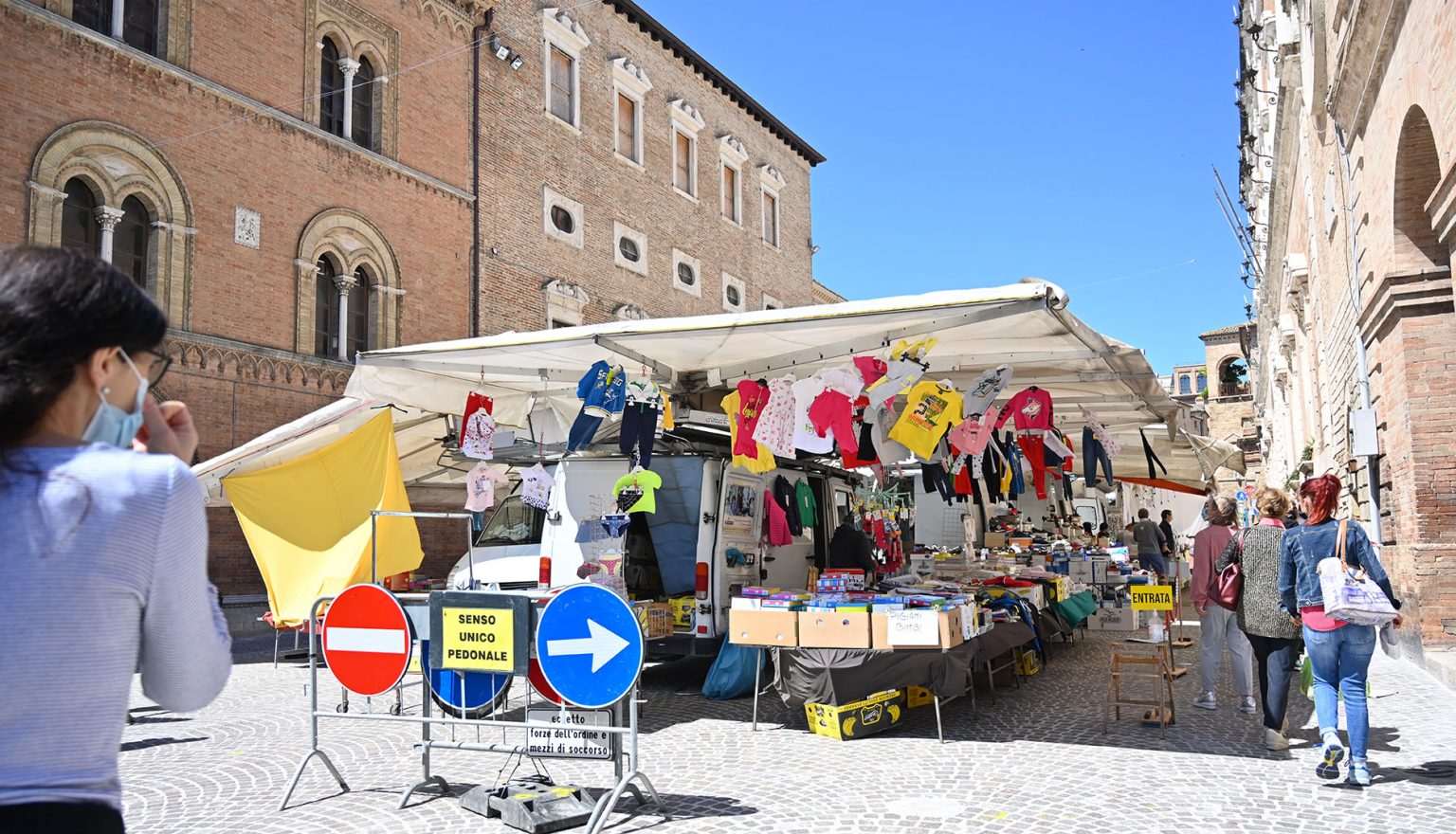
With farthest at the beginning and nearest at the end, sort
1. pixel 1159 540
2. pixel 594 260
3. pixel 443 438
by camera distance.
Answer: pixel 594 260, pixel 1159 540, pixel 443 438

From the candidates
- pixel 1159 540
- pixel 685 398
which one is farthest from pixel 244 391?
pixel 1159 540

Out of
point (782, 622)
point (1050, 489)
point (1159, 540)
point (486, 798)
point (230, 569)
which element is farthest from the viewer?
point (1050, 489)

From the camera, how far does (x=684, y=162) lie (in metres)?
28.9

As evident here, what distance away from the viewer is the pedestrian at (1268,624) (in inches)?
271

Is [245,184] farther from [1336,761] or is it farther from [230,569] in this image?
[1336,761]

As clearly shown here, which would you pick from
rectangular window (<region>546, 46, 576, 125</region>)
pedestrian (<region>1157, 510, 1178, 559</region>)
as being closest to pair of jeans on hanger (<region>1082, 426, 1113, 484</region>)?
pedestrian (<region>1157, 510, 1178, 559</region>)

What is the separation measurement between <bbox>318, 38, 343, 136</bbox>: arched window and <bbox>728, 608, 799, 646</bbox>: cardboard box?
1398 cm

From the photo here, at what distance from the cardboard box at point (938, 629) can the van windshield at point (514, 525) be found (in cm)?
444

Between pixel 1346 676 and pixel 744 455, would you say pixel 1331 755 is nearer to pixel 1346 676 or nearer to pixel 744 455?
pixel 1346 676

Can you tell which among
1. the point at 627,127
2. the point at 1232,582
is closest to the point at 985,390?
the point at 1232,582

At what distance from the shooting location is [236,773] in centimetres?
668

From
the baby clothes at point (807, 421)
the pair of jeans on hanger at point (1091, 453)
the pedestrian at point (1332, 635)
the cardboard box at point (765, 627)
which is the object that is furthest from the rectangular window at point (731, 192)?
the pedestrian at point (1332, 635)

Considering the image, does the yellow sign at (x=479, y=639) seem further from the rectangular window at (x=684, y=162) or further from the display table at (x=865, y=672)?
the rectangular window at (x=684, y=162)

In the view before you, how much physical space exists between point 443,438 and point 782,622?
22.8ft
